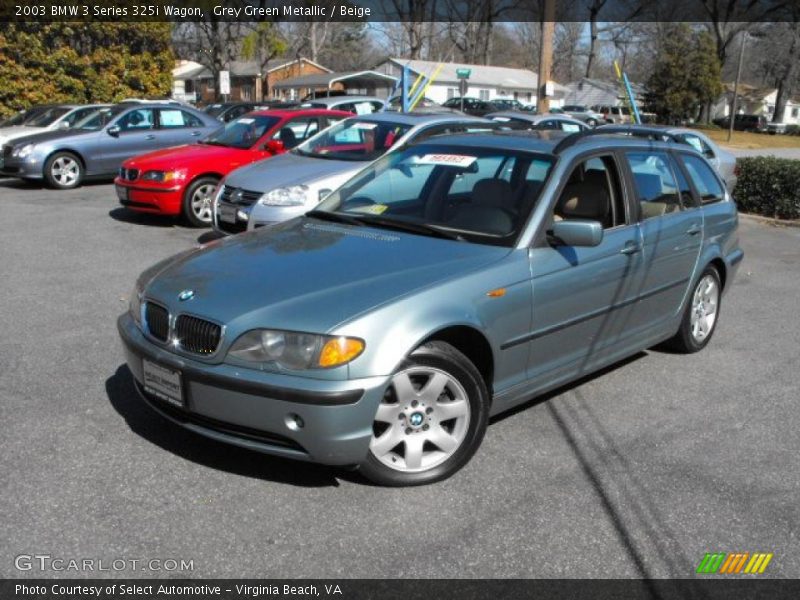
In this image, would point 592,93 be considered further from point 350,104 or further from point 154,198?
point 154,198

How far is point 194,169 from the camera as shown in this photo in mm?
10258

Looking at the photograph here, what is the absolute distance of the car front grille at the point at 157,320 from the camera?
146 inches

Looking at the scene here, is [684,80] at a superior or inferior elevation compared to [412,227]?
superior

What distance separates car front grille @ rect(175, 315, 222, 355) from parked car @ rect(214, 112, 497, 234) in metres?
4.61

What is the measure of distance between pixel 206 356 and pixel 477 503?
1.39 metres

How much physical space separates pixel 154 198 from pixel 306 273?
707 cm

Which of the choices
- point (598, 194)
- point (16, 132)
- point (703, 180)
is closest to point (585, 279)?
point (598, 194)

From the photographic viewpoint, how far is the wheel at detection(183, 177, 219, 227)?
10312 millimetres

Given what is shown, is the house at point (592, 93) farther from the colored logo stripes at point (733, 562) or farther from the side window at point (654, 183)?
the colored logo stripes at point (733, 562)

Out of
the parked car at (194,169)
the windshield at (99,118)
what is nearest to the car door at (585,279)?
the parked car at (194,169)

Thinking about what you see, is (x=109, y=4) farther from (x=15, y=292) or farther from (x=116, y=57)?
(x=15, y=292)

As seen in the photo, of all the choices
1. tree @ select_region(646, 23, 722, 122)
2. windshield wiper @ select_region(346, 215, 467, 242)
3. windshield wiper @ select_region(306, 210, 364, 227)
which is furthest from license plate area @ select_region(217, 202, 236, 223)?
tree @ select_region(646, 23, 722, 122)

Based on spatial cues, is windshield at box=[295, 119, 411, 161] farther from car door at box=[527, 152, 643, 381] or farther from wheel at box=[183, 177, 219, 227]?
car door at box=[527, 152, 643, 381]

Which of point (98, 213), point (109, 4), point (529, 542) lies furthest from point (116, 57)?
point (529, 542)
